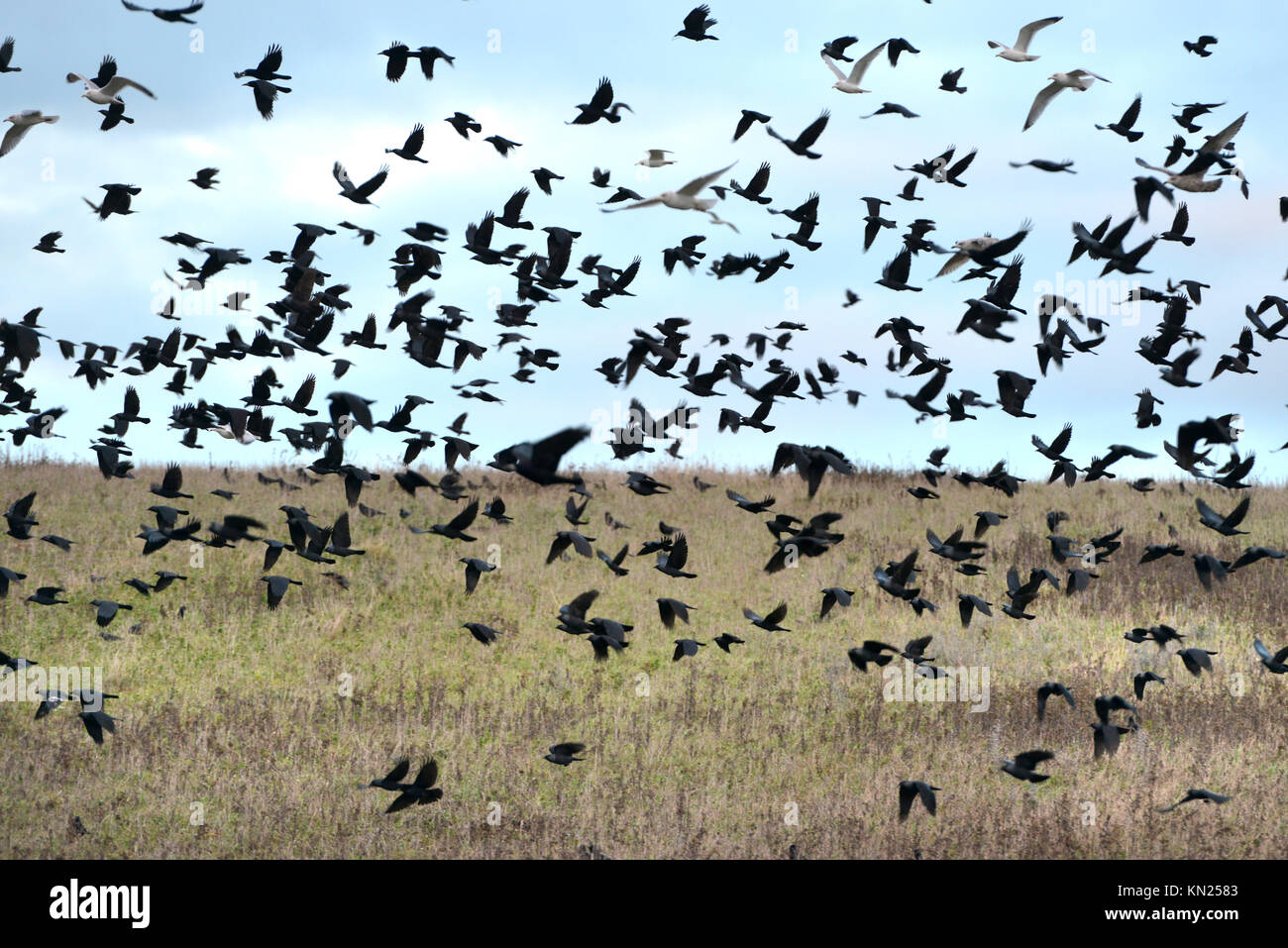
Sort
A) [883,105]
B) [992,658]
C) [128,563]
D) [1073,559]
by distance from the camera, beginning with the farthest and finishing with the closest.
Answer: [1073,559], [128,563], [992,658], [883,105]

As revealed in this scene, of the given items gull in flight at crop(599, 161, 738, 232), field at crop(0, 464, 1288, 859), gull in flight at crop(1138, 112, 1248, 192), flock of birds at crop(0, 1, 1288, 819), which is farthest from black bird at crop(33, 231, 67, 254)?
gull in flight at crop(1138, 112, 1248, 192)

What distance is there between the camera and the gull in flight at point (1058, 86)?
47.1 feet

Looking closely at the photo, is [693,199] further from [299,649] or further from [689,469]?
[689,469]

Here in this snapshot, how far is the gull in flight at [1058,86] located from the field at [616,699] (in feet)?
26.5

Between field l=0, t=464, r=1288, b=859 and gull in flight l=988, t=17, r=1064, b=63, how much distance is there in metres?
8.78

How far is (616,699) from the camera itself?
58.6 feet

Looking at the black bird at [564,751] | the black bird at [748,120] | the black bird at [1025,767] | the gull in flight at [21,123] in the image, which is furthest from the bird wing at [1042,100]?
the gull in flight at [21,123]

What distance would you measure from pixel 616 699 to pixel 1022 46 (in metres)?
10.4
